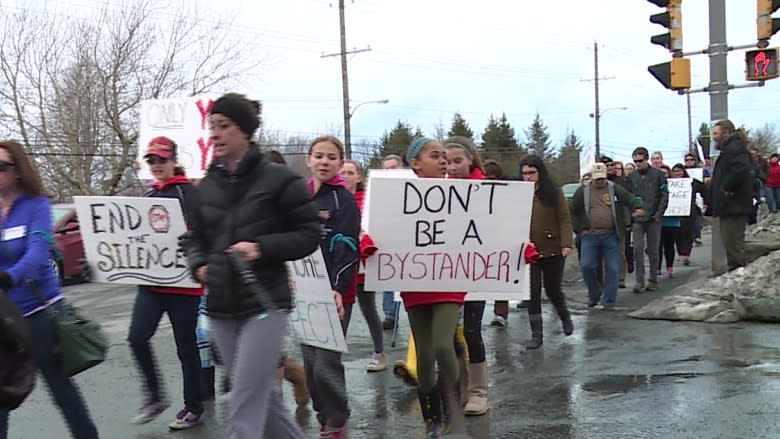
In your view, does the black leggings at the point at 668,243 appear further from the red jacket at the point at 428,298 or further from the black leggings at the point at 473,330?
the red jacket at the point at 428,298

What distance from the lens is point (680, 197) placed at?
14078 mm

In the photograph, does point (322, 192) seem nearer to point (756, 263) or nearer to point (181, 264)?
point (181, 264)

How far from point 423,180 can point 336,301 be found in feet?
3.02

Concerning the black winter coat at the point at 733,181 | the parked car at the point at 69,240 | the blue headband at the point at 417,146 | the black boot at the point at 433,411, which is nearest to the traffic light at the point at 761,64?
the black winter coat at the point at 733,181

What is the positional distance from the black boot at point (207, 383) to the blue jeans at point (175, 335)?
2.06 feet

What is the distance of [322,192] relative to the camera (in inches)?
200

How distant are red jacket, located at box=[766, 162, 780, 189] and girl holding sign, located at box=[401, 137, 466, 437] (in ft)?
56.4

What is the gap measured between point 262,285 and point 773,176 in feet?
62.3

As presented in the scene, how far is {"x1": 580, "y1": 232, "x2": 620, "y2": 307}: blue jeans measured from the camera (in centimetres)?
1005

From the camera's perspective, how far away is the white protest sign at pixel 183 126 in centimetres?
833

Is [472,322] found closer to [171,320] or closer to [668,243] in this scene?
[171,320]

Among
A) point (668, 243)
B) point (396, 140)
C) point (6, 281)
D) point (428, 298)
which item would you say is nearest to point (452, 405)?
point (428, 298)

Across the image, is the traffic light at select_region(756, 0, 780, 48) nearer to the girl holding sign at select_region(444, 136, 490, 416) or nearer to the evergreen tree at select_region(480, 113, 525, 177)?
the girl holding sign at select_region(444, 136, 490, 416)

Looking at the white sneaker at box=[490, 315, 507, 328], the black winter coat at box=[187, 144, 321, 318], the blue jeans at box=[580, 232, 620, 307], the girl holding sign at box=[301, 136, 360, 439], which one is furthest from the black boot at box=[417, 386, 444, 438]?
the blue jeans at box=[580, 232, 620, 307]
